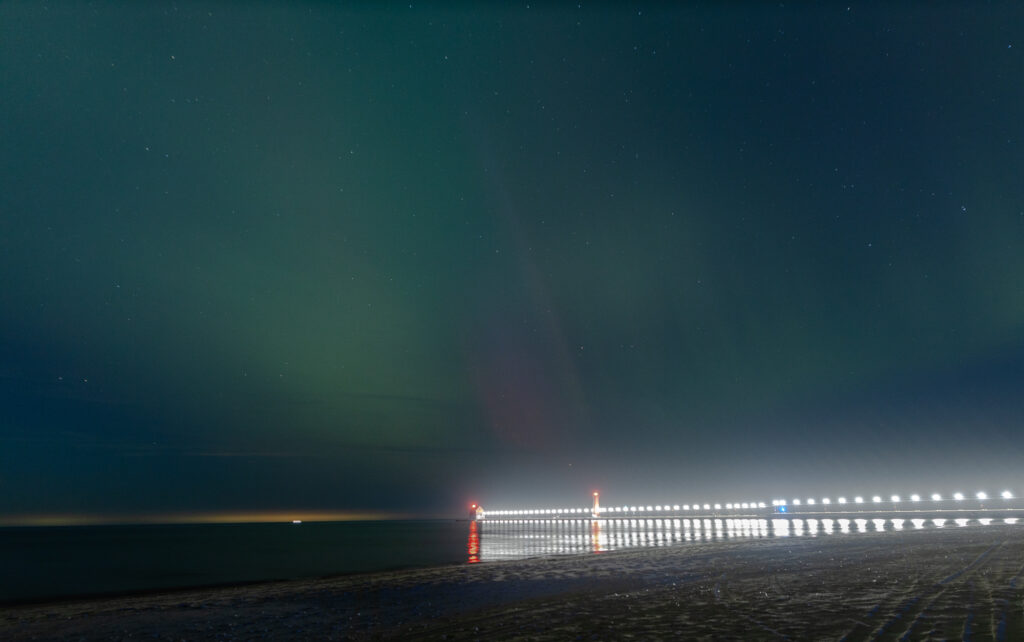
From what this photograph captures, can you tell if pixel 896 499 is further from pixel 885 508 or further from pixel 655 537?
pixel 655 537

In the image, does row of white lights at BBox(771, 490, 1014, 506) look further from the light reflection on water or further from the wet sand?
the wet sand

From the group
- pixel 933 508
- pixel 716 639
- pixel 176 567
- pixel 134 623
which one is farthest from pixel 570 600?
pixel 933 508

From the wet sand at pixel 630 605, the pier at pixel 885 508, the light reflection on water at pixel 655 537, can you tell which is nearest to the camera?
the wet sand at pixel 630 605

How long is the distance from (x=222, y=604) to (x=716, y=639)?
94.6ft

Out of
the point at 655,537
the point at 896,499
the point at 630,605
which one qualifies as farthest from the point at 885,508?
the point at 630,605

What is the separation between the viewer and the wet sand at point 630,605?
1748 cm

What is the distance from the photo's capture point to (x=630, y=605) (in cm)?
2352

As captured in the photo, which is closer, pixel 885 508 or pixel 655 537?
pixel 655 537

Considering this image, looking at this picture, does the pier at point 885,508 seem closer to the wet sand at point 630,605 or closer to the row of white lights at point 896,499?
the row of white lights at point 896,499

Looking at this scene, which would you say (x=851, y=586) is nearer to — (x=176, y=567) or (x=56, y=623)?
(x=56, y=623)

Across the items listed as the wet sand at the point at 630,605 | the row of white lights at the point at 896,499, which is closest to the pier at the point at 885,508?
the row of white lights at the point at 896,499

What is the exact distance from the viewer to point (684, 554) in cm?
5016

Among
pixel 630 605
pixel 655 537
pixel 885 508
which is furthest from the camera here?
pixel 885 508

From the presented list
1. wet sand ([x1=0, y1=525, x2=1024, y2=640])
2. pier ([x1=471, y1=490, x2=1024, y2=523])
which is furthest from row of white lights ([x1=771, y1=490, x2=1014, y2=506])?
wet sand ([x1=0, y1=525, x2=1024, y2=640])
